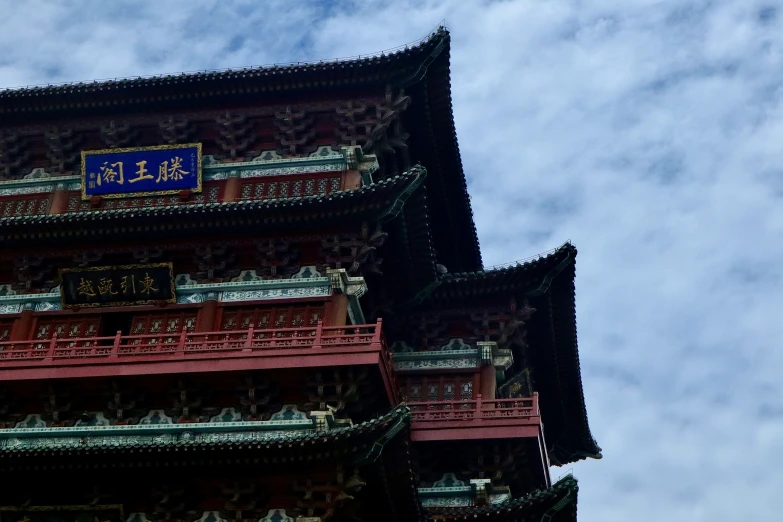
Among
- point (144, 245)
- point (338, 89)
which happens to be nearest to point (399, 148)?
point (338, 89)

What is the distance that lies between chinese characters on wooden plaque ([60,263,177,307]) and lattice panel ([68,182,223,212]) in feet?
8.75

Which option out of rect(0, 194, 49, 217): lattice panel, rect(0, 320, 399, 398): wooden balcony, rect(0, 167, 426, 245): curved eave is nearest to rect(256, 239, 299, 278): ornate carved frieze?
rect(0, 167, 426, 245): curved eave

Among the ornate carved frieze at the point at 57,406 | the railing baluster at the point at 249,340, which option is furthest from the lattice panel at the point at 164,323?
the railing baluster at the point at 249,340

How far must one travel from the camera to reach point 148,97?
3622 centimetres

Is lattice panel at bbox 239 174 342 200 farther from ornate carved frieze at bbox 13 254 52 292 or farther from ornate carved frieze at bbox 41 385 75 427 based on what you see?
ornate carved frieze at bbox 41 385 75 427

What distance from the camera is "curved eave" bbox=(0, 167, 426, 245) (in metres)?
32.2

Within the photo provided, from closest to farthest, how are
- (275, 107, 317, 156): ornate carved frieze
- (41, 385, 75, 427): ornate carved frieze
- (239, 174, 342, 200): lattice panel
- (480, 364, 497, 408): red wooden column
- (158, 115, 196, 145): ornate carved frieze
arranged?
(41, 385, 75, 427): ornate carved frieze → (239, 174, 342, 200): lattice panel → (480, 364, 497, 408): red wooden column → (275, 107, 317, 156): ornate carved frieze → (158, 115, 196, 145): ornate carved frieze

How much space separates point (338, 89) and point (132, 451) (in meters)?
13.0

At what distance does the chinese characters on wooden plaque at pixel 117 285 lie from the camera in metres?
33.4

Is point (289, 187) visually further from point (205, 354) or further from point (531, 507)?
point (531, 507)

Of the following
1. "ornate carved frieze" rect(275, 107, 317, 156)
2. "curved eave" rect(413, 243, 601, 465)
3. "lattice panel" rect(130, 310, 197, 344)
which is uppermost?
"ornate carved frieze" rect(275, 107, 317, 156)

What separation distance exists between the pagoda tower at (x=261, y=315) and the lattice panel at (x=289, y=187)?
2.9 inches

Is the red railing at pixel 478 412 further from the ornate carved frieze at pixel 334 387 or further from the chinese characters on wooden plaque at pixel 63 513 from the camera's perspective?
the chinese characters on wooden plaque at pixel 63 513

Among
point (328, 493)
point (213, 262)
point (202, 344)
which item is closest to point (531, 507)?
point (328, 493)
